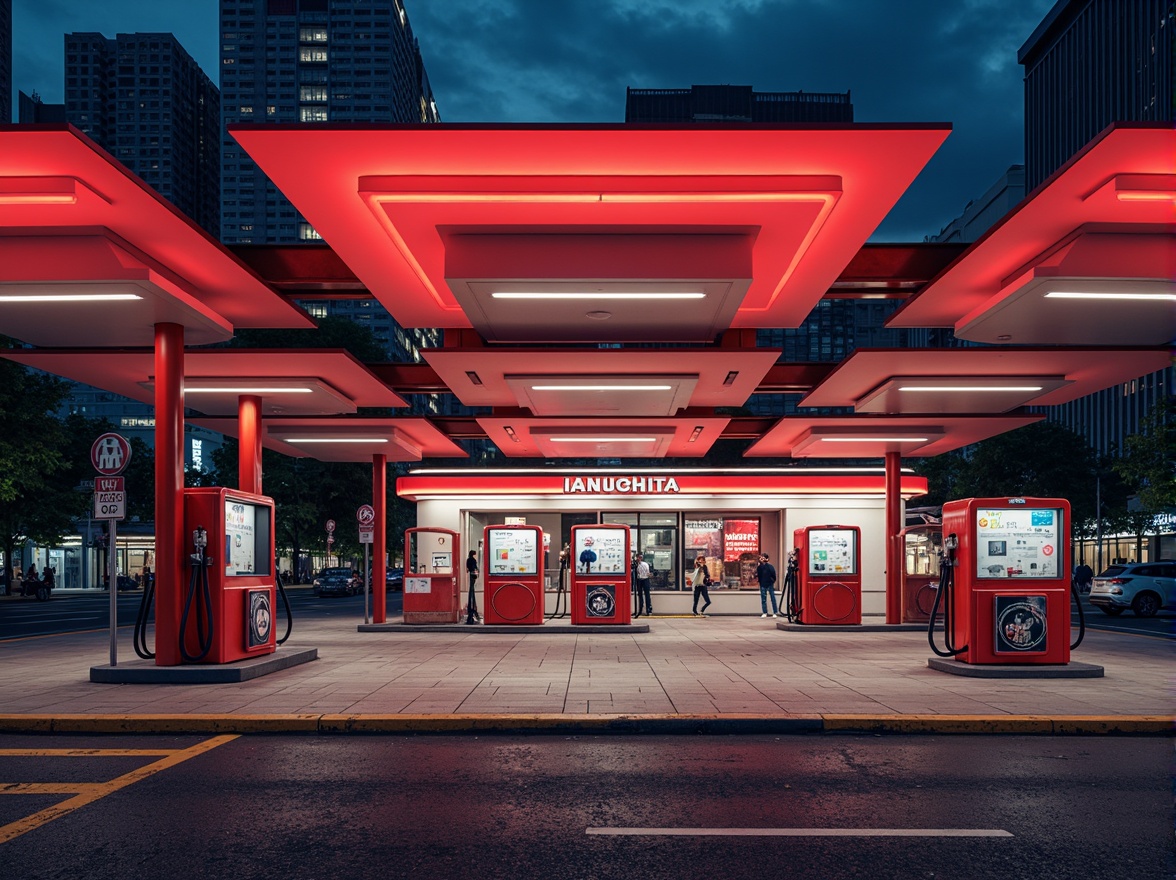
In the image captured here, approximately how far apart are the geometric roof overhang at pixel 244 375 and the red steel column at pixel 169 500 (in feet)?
2.68

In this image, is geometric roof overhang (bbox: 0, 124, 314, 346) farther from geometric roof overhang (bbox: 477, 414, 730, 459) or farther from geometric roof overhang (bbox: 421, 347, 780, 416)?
geometric roof overhang (bbox: 477, 414, 730, 459)

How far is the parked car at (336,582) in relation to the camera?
47156 millimetres

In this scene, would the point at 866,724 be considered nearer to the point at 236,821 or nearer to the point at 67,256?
the point at 236,821

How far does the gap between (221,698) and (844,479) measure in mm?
19365

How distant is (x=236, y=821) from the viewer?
5496mm

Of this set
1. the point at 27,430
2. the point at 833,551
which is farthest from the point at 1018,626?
the point at 27,430

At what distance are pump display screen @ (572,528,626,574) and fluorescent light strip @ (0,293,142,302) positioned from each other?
37.7 ft

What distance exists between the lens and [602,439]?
21.7 meters

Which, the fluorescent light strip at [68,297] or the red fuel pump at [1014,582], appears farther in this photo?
the red fuel pump at [1014,582]

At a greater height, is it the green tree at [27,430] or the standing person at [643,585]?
the green tree at [27,430]

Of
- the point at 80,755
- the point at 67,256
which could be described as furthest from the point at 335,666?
the point at 67,256

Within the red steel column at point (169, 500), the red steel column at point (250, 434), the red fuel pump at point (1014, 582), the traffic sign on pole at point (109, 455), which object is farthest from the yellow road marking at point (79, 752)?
the red fuel pump at point (1014, 582)

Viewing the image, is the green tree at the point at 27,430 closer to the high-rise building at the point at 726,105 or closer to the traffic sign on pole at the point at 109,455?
the traffic sign on pole at the point at 109,455

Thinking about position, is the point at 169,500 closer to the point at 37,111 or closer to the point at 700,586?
the point at 700,586
